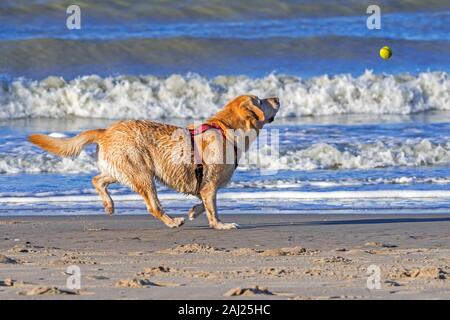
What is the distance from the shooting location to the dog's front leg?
915 cm

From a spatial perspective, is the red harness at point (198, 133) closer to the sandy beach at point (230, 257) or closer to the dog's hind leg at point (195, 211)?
the dog's hind leg at point (195, 211)

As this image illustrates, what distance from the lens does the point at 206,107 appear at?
18.3m

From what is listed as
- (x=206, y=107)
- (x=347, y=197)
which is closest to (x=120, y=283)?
(x=347, y=197)

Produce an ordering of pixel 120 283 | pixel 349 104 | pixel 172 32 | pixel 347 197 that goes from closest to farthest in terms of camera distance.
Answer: pixel 120 283 < pixel 347 197 < pixel 349 104 < pixel 172 32

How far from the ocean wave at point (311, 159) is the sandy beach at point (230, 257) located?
2847mm

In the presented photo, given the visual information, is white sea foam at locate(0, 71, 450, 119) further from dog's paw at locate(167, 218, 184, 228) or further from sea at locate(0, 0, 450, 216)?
dog's paw at locate(167, 218, 184, 228)

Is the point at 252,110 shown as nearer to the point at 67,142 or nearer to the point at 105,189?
the point at 105,189

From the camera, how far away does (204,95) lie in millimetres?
18609

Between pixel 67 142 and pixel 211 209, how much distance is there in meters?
1.41

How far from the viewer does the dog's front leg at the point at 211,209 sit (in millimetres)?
9148

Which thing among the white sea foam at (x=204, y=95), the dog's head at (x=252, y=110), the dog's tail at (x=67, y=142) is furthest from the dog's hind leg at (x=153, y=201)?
the white sea foam at (x=204, y=95)
